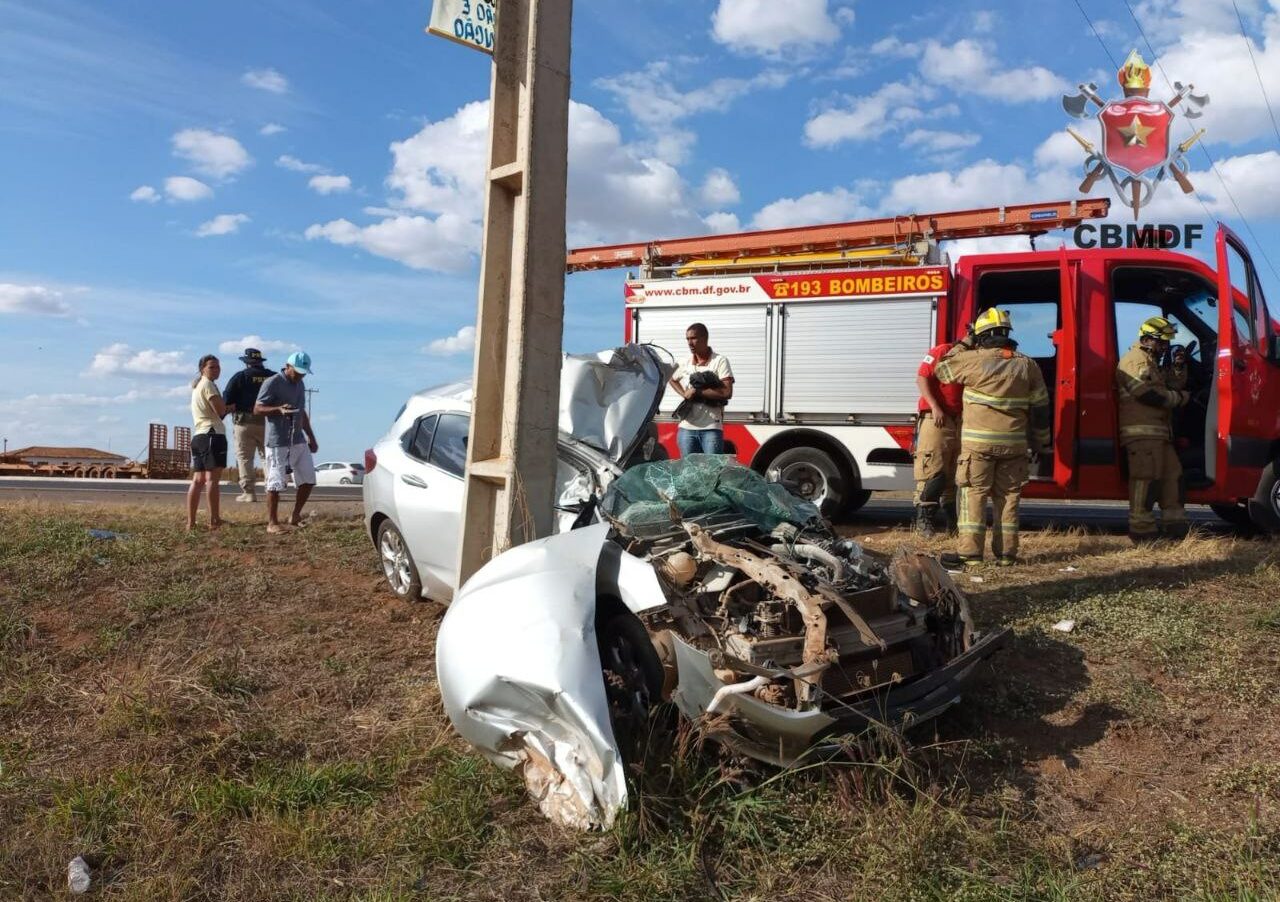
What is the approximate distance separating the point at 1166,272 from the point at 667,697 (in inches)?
253

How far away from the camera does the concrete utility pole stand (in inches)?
182

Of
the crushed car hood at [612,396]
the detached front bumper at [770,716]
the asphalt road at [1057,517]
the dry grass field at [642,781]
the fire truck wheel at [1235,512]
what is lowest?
the dry grass field at [642,781]

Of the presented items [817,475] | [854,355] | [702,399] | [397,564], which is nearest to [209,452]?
[397,564]

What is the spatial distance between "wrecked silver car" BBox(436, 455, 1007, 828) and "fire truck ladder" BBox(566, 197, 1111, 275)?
17.4ft

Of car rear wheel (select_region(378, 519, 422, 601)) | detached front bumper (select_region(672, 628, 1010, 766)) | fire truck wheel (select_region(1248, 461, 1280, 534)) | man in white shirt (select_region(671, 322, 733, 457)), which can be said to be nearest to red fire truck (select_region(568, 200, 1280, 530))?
fire truck wheel (select_region(1248, 461, 1280, 534))

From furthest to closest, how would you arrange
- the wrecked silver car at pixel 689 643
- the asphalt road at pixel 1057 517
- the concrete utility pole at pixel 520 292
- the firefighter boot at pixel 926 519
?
the asphalt road at pixel 1057 517 < the firefighter boot at pixel 926 519 < the concrete utility pole at pixel 520 292 < the wrecked silver car at pixel 689 643

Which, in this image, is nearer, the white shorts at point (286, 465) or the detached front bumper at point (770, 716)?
the detached front bumper at point (770, 716)

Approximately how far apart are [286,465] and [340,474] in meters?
20.2

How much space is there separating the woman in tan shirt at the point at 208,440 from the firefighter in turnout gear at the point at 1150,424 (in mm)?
7345

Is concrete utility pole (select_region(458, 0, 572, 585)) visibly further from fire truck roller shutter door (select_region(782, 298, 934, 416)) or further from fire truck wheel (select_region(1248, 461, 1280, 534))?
fire truck wheel (select_region(1248, 461, 1280, 534))

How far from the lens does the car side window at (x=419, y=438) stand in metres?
6.01

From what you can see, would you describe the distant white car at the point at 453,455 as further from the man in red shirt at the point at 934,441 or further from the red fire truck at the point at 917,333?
the red fire truck at the point at 917,333

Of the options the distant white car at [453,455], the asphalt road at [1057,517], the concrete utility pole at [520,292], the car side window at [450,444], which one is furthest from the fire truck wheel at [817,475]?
the concrete utility pole at [520,292]

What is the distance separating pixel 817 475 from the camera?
8797 millimetres
